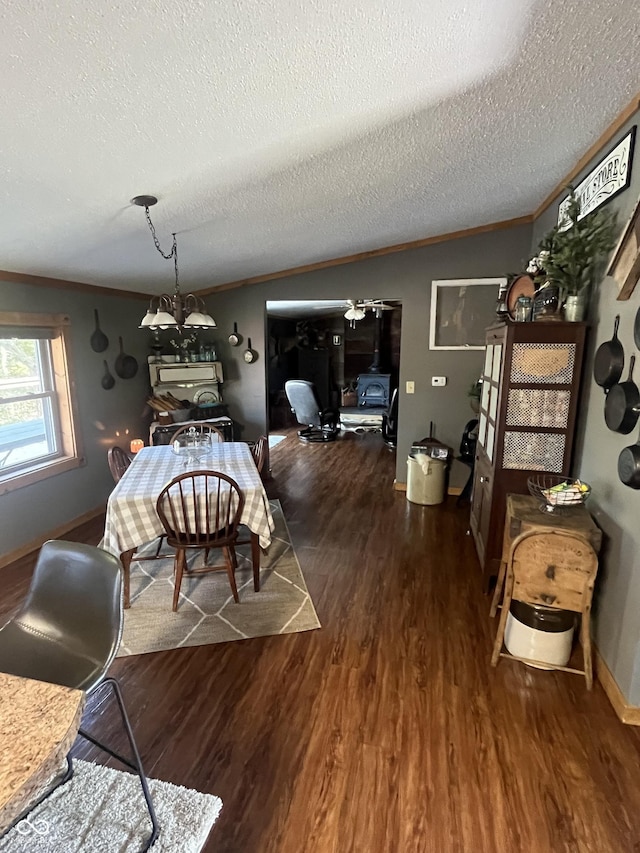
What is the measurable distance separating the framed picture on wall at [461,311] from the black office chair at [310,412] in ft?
9.03

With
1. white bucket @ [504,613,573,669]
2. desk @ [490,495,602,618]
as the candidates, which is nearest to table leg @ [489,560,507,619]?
desk @ [490,495,602,618]

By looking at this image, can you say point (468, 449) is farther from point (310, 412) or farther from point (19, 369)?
point (19, 369)

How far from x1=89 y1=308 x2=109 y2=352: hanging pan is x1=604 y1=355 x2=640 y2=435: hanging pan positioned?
411cm

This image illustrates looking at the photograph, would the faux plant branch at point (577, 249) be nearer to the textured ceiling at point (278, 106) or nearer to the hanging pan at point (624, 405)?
the textured ceiling at point (278, 106)

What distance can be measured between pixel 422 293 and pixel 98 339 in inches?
127

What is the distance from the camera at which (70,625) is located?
154cm

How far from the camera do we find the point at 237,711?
192cm

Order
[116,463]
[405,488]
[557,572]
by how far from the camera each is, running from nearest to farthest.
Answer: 1. [557,572]
2. [116,463]
3. [405,488]

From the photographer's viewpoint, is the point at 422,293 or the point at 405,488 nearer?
the point at 422,293

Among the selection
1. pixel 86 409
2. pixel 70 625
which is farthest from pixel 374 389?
pixel 70 625

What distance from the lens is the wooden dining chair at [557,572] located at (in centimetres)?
199

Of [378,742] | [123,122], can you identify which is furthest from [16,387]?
[378,742]

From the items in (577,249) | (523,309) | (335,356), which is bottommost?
(335,356)

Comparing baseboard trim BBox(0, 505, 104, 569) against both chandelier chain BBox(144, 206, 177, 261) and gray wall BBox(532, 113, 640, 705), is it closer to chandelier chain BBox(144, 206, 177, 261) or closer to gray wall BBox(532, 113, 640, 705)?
chandelier chain BBox(144, 206, 177, 261)
